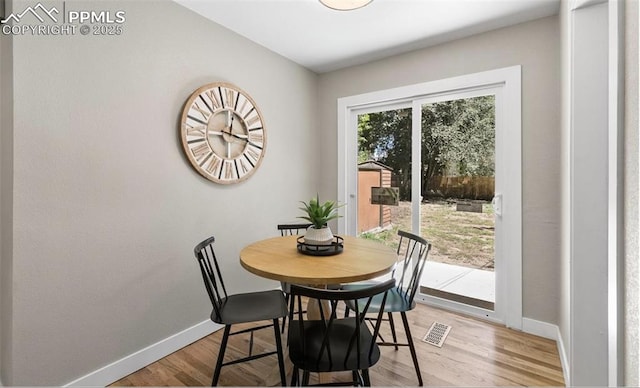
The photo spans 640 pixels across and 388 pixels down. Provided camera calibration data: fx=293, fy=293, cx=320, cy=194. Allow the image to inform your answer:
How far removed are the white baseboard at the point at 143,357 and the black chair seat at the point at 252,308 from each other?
602mm

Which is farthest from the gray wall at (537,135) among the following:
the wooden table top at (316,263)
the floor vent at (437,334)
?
the wooden table top at (316,263)

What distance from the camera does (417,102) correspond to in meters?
2.94

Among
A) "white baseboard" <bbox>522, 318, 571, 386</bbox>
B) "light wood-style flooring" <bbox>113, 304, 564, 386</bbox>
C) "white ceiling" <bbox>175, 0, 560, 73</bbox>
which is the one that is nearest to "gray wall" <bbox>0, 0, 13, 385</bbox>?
"light wood-style flooring" <bbox>113, 304, 564, 386</bbox>

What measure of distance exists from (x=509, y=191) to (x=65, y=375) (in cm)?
331

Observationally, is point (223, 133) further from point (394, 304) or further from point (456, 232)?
point (456, 232)

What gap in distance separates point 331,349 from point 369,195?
215 cm

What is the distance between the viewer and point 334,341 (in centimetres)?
146

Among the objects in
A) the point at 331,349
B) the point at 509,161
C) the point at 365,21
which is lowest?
the point at 331,349

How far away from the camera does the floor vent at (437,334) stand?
226cm

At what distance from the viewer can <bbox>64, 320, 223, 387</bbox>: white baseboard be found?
1.76m

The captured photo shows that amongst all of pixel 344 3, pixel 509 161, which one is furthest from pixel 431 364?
pixel 344 3

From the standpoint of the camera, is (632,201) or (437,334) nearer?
(632,201)

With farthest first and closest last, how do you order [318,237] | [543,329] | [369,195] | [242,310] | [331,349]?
[369,195]
[543,329]
[318,237]
[242,310]
[331,349]

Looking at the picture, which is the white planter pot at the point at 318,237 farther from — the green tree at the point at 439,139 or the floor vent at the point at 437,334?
the green tree at the point at 439,139
